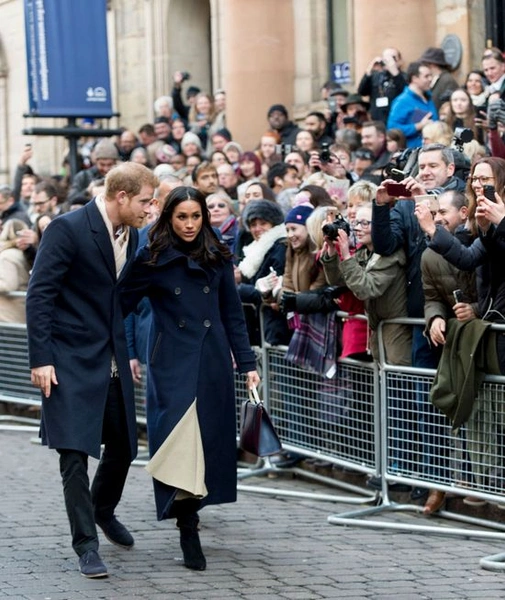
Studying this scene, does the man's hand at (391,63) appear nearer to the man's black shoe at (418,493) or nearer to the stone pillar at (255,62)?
the stone pillar at (255,62)

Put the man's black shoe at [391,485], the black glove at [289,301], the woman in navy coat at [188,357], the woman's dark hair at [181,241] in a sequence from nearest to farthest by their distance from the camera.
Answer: the woman in navy coat at [188,357] < the woman's dark hair at [181,241] < the man's black shoe at [391,485] < the black glove at [289,301]

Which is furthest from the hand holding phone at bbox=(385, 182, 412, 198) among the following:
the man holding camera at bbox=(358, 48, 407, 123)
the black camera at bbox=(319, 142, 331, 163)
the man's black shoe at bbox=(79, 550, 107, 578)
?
the man holding camera at bbox=(358, 48, 407, 123)

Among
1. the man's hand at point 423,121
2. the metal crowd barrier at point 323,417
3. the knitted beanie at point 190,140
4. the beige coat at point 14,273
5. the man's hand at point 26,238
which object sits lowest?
the metal crowd barrier at point 323,417

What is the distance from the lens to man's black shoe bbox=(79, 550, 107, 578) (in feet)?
25.2

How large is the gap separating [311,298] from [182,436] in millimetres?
2135

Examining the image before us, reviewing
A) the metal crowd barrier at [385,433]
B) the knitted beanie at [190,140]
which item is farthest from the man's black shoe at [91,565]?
the knitted beanie at [190,140]

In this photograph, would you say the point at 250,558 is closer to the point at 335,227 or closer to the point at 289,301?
the point at 335,227

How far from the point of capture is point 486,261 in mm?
8492

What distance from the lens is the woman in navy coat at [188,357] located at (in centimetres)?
805

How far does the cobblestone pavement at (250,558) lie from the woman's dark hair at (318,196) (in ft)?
6.54

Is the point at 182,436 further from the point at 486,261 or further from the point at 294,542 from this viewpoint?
the point at 486,261

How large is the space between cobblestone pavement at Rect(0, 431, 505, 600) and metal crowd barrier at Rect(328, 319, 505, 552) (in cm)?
13

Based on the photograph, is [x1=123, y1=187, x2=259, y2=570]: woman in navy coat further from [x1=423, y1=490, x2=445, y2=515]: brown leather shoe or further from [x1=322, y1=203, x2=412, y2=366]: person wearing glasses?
[x1=423, y1=490, x2=445, y2=515]: brown leather shoe

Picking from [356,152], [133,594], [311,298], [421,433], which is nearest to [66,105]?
[356,152]
